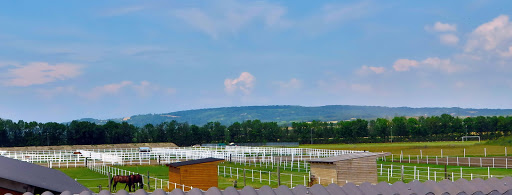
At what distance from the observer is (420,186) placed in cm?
1182

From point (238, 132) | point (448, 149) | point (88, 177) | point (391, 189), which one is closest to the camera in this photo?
point (391, 189)

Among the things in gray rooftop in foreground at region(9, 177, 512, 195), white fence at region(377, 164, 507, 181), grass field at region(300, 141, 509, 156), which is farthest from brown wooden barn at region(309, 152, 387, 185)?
grass field at region(300, 141, 509, 156)

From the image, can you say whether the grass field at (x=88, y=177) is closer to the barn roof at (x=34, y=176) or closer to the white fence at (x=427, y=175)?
the barn roof at (x=34, y=176)

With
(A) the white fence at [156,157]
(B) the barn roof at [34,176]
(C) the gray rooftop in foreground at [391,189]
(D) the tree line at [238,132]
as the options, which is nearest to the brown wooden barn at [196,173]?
(B) the barn roof at [34,176]

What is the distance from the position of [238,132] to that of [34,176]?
120 meters

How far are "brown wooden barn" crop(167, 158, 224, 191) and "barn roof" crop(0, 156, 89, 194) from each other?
13.3m

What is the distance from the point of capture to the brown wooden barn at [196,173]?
86.6 feet

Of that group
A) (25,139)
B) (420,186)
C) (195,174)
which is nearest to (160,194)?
(420,186)

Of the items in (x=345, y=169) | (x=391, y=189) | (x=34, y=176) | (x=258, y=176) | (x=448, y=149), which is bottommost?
(x=448, y=149)

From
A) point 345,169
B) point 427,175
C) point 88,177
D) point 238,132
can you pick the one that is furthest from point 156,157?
point 238,132

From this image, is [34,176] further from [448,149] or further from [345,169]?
[448,149]

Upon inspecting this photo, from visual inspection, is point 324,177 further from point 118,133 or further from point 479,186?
→ point 118,133

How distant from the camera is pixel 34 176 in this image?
11.7 metres

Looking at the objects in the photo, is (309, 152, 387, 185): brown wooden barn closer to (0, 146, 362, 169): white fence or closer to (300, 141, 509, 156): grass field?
(0, 146, 362, 169): white fence
